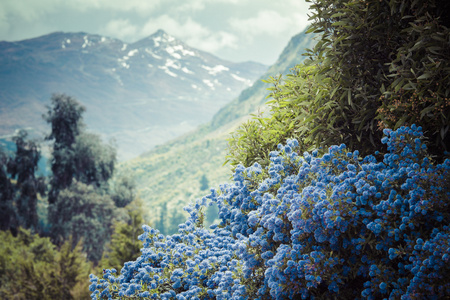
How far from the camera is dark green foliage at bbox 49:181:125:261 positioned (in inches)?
1105

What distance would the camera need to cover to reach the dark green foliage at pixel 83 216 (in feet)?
92.1

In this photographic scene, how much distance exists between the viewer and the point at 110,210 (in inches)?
1169

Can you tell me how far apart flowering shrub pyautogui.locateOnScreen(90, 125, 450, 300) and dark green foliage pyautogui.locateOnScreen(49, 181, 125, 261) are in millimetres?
25848

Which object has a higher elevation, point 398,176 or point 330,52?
point 330,52

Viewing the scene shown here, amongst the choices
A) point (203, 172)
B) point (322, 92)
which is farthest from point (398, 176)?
point (203, 172)

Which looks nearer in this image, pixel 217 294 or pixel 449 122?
pixel 449 122

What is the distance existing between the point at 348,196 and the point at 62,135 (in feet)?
101

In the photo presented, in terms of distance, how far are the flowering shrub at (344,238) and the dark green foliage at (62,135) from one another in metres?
28.5

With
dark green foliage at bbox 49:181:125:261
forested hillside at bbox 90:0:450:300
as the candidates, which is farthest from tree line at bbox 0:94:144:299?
forested hillside at bbox 90:0:450:300

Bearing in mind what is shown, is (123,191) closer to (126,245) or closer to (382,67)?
(126,245)

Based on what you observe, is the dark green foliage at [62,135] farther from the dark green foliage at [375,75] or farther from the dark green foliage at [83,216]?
the dark green foliage at [375,75]

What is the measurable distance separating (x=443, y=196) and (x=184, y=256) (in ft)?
8.35

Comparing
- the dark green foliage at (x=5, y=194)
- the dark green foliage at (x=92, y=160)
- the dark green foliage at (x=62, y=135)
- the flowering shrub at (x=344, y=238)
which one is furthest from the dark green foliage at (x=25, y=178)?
the flowering shrub at (x=344, y=238)

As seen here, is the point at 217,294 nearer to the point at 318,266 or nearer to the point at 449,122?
the point at 318,266
